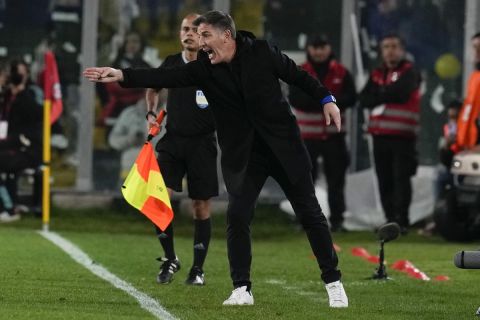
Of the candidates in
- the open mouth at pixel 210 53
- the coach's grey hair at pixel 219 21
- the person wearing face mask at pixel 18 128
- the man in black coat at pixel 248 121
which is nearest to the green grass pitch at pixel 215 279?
the man in black coat at pixel 248 121

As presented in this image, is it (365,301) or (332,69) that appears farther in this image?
(332,69)

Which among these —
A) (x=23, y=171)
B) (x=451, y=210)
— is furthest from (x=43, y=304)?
(x=23, y=171)

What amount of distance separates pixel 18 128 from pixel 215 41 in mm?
9476

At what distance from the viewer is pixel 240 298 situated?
9844 mm

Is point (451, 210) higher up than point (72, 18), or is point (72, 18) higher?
point (72, 18)

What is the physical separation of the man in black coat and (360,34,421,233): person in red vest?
25.5 feet

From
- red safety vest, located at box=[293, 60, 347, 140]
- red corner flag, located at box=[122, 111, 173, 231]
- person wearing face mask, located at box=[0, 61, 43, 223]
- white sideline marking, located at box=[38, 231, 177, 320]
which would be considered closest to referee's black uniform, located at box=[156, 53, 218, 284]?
white sideline marking, located at box=[38, 231, 177, 320]

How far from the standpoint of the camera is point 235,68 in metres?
9.70

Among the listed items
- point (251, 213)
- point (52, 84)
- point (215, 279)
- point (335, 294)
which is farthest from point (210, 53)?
point (52, 84)

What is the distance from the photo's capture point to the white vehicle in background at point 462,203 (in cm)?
1619

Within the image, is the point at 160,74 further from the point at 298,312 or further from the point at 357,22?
the point at 357,22

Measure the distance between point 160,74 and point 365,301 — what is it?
6.98 ft

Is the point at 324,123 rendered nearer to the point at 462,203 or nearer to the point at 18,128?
the point at 462,203

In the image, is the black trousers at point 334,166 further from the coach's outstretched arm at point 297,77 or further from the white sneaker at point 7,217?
the coach's outstretched arm at point 297,77
